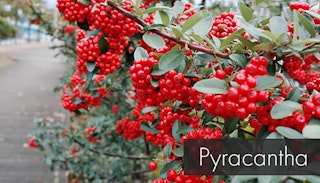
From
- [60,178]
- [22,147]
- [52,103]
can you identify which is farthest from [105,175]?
[52,103]

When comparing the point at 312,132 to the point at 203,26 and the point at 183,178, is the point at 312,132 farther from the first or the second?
the point at 203,26

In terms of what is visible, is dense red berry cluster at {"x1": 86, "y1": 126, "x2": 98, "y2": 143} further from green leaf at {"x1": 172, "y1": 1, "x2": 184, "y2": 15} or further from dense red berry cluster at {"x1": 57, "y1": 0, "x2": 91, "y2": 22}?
green leaf at {"x1": 172, "y1": 1, "x2": 184, "y2": 15}

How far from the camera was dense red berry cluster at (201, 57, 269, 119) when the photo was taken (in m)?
0.99

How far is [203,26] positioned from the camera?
1351 millimetres

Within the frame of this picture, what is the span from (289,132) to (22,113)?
29.0 feet

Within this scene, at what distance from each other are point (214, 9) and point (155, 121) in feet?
8.05

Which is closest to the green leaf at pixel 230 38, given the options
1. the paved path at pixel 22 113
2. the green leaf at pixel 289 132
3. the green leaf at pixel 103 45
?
the green leaf at pixel 289 132

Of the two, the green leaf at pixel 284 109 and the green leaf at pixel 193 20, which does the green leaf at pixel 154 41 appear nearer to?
the green leaf at pixel 193 20

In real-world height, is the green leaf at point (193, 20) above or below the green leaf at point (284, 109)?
above

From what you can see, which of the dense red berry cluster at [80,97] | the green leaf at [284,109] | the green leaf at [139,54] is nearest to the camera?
the green leaf at [284,109]

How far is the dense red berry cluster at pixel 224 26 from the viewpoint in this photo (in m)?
1.49

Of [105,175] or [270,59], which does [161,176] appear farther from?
[105,175]

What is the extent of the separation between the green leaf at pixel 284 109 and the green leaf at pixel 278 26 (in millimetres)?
289

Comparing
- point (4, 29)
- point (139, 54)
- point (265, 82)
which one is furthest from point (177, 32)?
point (4, 29)
